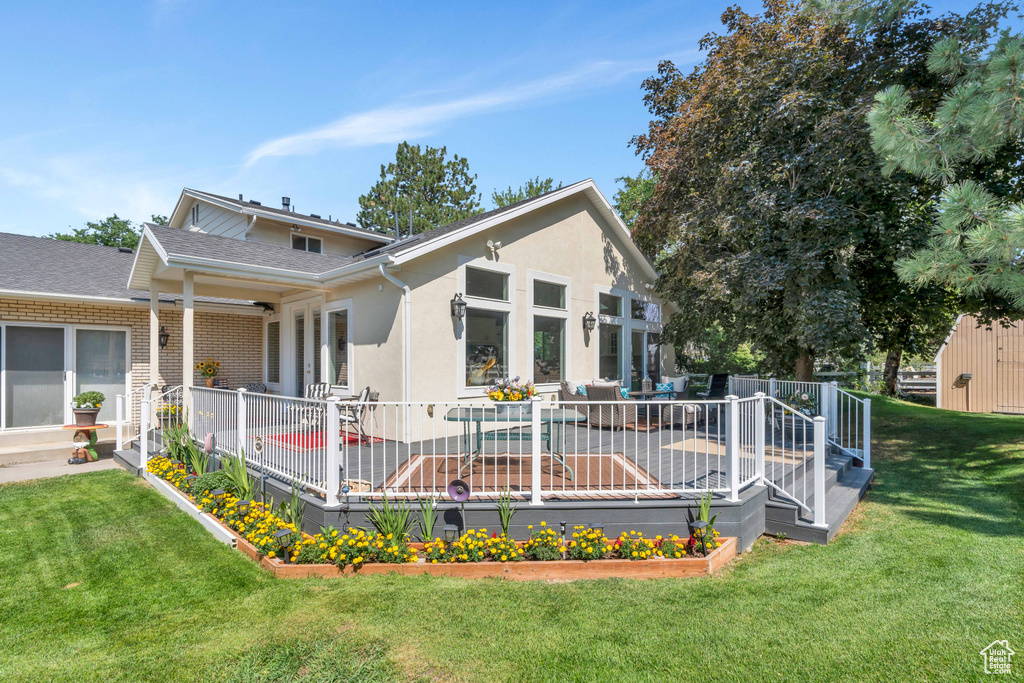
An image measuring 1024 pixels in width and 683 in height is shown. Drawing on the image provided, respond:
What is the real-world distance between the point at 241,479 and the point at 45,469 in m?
5.36

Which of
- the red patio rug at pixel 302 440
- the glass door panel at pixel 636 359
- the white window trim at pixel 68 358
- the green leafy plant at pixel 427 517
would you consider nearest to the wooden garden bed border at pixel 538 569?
the green leafy plant at pixel 427 517

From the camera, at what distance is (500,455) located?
5.94m

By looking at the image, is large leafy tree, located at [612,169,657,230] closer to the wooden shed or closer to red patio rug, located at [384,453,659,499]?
the wooden shed

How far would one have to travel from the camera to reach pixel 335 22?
9.71m

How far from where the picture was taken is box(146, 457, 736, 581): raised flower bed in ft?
14.3

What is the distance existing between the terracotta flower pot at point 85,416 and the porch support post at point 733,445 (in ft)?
34.2

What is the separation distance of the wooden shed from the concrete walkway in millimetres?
23616

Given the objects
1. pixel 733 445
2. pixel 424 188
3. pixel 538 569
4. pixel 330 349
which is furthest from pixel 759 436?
pixel 424 188

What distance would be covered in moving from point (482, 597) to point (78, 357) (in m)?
10.7

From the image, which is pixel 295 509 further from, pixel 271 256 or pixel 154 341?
pixel 154 341

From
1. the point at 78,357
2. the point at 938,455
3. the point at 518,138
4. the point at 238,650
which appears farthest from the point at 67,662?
the point at 518,138

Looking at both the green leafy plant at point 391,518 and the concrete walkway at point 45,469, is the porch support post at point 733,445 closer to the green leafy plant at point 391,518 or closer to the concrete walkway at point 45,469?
the green leafy plant at point 391,518

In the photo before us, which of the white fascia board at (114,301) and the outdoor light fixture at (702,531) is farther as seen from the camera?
the white fascia board at (114,301)

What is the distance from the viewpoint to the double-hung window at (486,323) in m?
8.54
